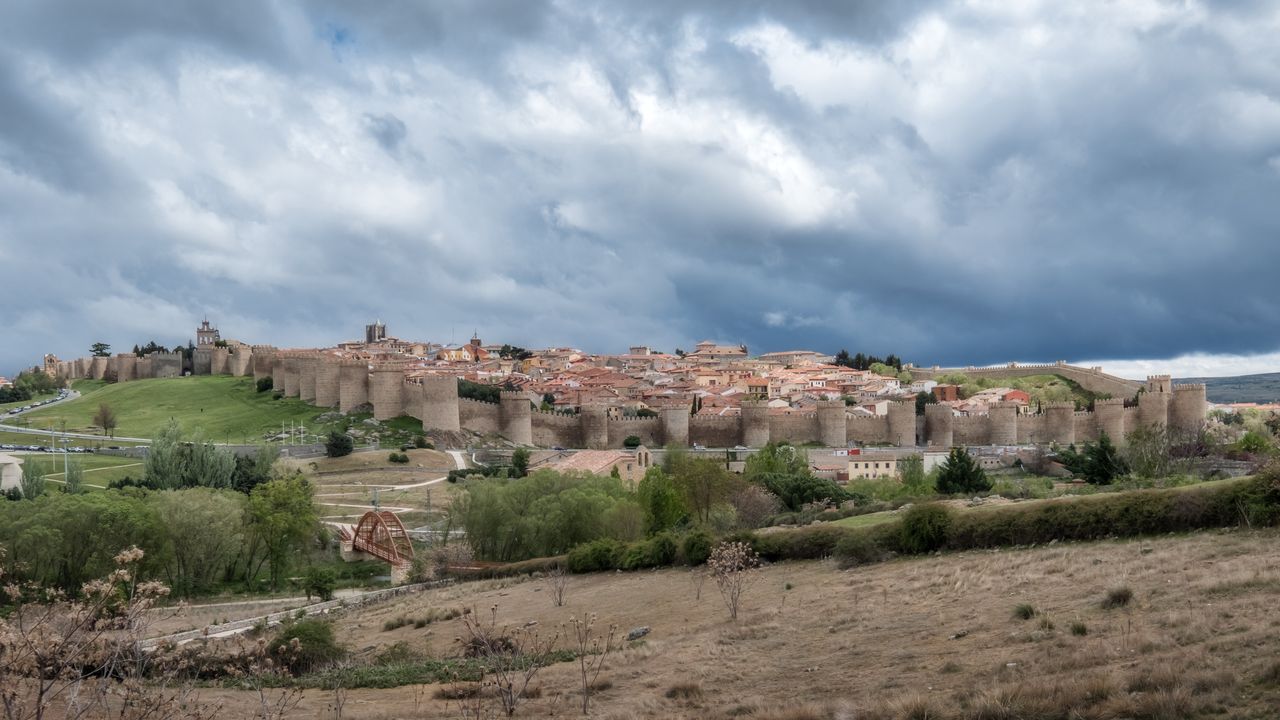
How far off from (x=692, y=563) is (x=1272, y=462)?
1055 cm

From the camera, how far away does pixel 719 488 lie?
34.8 metres

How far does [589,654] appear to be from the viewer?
14430mm

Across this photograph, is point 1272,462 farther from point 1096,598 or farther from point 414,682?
point 414,682

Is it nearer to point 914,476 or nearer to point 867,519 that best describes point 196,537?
point 867,519

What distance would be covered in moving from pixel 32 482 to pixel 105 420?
28.3 metres

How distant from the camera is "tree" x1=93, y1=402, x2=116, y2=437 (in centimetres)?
6056

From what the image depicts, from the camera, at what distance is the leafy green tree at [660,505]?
30719mm

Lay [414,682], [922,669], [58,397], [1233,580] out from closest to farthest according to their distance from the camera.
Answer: [922,669], [1233,580], [414,682], [58,397]

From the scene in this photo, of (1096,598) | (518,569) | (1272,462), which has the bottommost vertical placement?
(518,569)

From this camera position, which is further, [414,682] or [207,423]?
[207,423]

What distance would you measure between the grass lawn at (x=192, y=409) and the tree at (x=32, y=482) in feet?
62.3

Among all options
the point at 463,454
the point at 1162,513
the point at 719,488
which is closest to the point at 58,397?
the point at 463,454

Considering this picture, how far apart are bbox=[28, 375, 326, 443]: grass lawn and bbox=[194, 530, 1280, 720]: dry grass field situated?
43777 millimetres

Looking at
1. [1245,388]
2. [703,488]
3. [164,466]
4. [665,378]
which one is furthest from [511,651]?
[1245,388]
